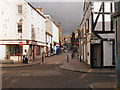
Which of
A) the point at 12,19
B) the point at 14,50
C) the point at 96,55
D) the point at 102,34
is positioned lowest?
the point at 96,55

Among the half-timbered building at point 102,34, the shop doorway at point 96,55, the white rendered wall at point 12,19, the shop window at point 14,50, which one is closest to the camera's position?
the half-timbered building at point 102,34

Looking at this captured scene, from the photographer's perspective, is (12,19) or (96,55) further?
(12,19)

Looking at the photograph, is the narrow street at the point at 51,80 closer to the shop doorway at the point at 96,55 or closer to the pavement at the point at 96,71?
the pavement at the point at 96,71

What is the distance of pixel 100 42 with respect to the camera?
15586 millimetres

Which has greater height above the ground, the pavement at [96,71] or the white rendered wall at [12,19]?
the white rendered wall at [12,19]

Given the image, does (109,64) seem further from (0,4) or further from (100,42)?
(0,4)

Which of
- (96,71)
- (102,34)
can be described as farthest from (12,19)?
(96,71)

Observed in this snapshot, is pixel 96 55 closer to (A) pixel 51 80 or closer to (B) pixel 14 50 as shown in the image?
(A) pixel 51 80

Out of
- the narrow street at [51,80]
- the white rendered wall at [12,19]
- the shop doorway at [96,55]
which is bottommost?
the narrow street at [51,80]

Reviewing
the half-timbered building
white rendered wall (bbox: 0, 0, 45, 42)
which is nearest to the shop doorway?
the half-timbered building

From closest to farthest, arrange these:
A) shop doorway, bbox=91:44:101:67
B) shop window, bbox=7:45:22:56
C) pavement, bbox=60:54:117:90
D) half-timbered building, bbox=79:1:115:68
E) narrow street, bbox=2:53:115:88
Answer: pavement, bbox=60:54:117:90 < narrow street, bbox=2:53:115:88 < half-timbered building, bbox=79:1:115:68 < shop doorway, bbox=91:44:101:67 < shop window, bbox=7:45:22:56

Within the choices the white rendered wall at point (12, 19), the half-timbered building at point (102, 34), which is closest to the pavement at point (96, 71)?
the half-timbered building at point (102, 34)

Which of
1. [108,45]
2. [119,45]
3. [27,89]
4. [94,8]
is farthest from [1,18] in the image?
[119,45]

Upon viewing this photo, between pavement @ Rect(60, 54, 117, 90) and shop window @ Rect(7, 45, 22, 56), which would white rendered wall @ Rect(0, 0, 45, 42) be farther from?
pavement @ Rect(60, 54, 117, 90)
